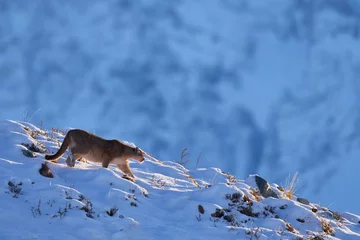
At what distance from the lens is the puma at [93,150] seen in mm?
9639

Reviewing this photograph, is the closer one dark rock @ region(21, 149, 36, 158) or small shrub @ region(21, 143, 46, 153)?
dark rock @ region(21, 149, 36, 158)

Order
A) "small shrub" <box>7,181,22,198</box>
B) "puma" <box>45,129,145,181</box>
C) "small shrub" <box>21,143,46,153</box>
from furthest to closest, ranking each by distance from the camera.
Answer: "small shrub" <box>21,143,46,153</box>, "puma" <box>45,129,145,181</box>, "small shrub" <box>7,181,22,198</box>

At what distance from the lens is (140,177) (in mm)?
10406

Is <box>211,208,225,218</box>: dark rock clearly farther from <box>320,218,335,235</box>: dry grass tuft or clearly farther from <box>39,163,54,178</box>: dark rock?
<box>39,163,54,178</box>: dark rock

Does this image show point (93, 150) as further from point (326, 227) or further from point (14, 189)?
point (326, 227)

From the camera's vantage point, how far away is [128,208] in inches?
307

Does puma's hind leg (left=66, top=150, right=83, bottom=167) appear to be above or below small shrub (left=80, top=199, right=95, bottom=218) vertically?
above

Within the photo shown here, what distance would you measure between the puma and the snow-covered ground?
0.80 feet

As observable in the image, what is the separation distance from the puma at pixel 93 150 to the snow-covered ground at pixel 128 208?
243 mm

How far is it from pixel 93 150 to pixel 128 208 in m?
2.61

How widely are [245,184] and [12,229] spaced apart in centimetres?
654

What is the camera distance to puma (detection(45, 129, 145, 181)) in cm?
964

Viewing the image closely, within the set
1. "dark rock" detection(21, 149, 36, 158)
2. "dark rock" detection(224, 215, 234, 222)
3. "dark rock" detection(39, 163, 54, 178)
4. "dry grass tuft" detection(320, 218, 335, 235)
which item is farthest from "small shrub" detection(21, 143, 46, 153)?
"dry grass tuft" detection(320, 218, 335, 235)

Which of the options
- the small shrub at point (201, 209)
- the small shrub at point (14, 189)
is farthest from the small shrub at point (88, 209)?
the small shrub at point (201, 209)
